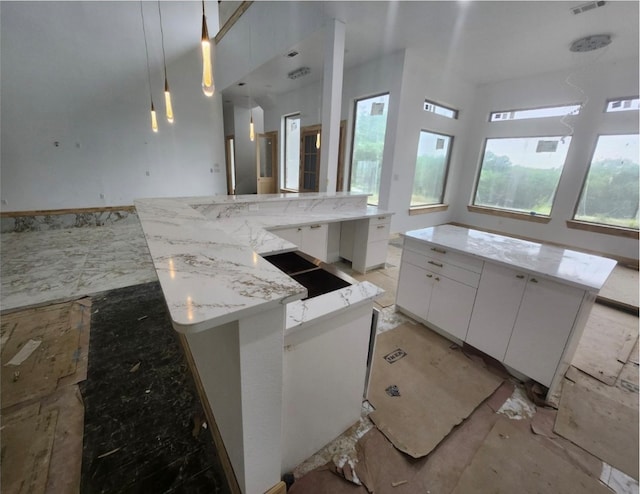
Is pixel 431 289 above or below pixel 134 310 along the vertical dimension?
above

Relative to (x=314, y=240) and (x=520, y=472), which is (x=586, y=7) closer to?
(x=314, y=240)

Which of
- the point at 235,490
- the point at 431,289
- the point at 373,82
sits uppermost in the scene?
the point at 373,82

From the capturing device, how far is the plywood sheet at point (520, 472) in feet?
3.98

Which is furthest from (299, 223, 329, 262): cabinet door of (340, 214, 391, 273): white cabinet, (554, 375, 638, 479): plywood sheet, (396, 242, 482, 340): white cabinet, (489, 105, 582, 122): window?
(489, 105, 582, 122): window

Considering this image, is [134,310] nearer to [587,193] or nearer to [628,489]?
[628,489]

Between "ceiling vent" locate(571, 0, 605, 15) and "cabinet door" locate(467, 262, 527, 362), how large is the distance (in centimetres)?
329

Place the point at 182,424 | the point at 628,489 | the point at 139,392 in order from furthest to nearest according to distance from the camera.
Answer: the point at 139,392, the point at 182,424, the point at 628,489

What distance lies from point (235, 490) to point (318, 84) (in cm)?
622

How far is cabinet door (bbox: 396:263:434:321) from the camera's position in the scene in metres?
2.25

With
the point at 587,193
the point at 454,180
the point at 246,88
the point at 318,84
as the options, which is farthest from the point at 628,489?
the point at 246,88

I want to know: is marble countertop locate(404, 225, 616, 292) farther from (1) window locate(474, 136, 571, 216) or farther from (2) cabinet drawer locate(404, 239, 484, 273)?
(1) window locate(474, 136, 571, 216)

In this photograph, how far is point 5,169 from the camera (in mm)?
4410

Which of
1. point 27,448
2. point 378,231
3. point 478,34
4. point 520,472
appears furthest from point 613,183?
point 27,448

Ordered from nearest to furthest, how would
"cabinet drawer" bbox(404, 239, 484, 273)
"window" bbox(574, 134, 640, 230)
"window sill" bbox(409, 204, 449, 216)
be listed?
"cabinet drawer" bbox(404, 239, 484, 273), "window" bbox(574, 134, 640, 230), "window sill" bbox(409, 204, 449, 216)
